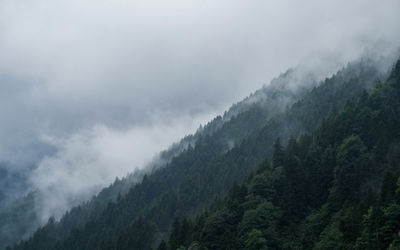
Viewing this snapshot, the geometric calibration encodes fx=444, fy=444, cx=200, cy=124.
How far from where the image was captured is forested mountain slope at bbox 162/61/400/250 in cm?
6794

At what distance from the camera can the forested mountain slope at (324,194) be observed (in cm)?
6794

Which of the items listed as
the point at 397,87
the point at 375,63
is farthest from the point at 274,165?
the point at 375,63

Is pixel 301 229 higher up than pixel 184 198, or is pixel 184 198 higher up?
pixel 184 198

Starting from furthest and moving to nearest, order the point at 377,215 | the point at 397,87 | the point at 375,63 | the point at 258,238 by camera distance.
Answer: the point at 375,63, the point at 397,87, the point at 258,238, the point at 377,215

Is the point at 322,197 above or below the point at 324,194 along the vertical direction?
below

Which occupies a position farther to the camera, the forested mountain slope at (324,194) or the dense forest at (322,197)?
the forested mountain slope at (324,194)

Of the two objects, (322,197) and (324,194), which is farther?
(324,194)

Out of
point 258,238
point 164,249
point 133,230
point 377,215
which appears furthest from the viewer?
point 133,230

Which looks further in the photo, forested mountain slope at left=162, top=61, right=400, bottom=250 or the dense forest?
forested mountain slope at left=162, top=61, right=400, bottom=250

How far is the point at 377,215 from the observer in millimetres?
62375

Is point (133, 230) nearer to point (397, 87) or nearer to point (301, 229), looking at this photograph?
point (301, 229)

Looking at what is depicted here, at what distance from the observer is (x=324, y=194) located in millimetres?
86938

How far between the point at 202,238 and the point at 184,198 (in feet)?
231

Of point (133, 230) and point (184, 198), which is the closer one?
point (133, 230)
